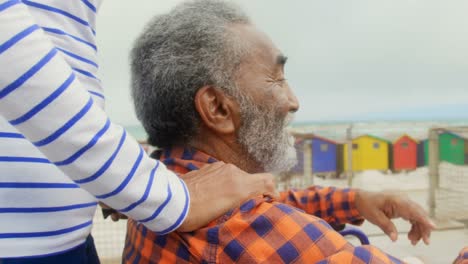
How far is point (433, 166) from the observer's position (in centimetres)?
549

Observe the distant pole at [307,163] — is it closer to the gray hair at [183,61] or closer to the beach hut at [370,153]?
the beach hut at [370,153]

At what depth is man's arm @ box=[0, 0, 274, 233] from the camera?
58cm

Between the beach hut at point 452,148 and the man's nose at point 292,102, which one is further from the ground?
the man's nose at point 292,102

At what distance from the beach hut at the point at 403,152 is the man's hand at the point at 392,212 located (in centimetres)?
868

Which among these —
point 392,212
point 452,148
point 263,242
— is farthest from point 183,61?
point 452,148

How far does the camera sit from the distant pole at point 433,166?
539cm

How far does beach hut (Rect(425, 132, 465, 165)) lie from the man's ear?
4747 millimetres

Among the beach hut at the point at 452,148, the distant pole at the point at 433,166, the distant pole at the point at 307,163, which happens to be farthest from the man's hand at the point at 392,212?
the distant pole at the point at 433,166

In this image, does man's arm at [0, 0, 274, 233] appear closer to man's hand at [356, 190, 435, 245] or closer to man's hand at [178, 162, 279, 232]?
man's hand at [178, 162, 279, 232]

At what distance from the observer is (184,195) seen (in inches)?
30.4

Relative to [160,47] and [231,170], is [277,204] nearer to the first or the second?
[231,170]

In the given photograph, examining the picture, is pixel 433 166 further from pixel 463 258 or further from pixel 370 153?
pixel 463 258

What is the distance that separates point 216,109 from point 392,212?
79 cm

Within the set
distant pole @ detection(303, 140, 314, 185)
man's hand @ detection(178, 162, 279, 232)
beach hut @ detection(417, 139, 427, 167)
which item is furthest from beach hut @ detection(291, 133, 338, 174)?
man's hand @ detection(178, 162, 279, 232)
